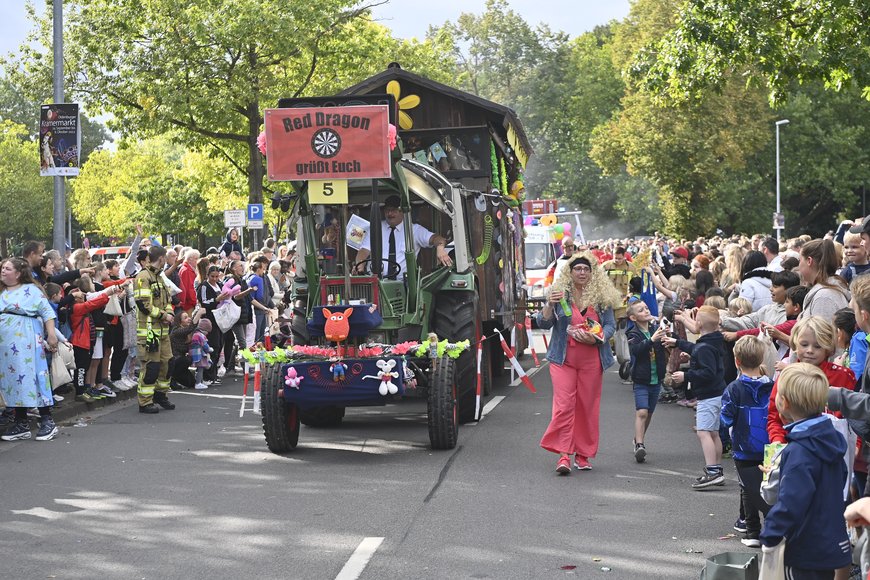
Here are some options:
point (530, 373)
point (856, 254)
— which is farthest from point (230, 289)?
point (856, 254)

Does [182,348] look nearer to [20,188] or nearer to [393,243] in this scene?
[393,243]

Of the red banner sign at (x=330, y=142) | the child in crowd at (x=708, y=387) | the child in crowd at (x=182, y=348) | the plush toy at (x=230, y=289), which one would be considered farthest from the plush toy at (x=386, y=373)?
the plush toy at (x=230, y=289)

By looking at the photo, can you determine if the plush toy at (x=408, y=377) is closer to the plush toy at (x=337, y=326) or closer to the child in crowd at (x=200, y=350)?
the plush toy at (x=337, y=326)

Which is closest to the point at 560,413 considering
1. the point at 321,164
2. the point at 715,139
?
the point at 321,164

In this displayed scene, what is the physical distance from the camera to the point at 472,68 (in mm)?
82562

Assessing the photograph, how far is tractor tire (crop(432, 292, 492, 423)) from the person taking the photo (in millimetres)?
12281

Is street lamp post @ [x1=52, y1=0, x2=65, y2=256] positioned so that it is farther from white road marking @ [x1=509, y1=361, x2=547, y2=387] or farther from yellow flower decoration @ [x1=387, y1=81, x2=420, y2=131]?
white road marking @ [x1=509, y1=361, x2=547, y2=387]

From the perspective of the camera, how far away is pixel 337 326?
1086 centimetres

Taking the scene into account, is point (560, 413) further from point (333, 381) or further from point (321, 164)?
point (321, 164)

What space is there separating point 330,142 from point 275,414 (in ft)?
7.81

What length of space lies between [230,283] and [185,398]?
259cm

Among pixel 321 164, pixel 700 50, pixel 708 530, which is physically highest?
pixel 700 50

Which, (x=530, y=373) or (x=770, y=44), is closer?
(x=770, y=44)

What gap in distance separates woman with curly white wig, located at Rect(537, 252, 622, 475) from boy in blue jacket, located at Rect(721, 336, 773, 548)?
248 centimetres
